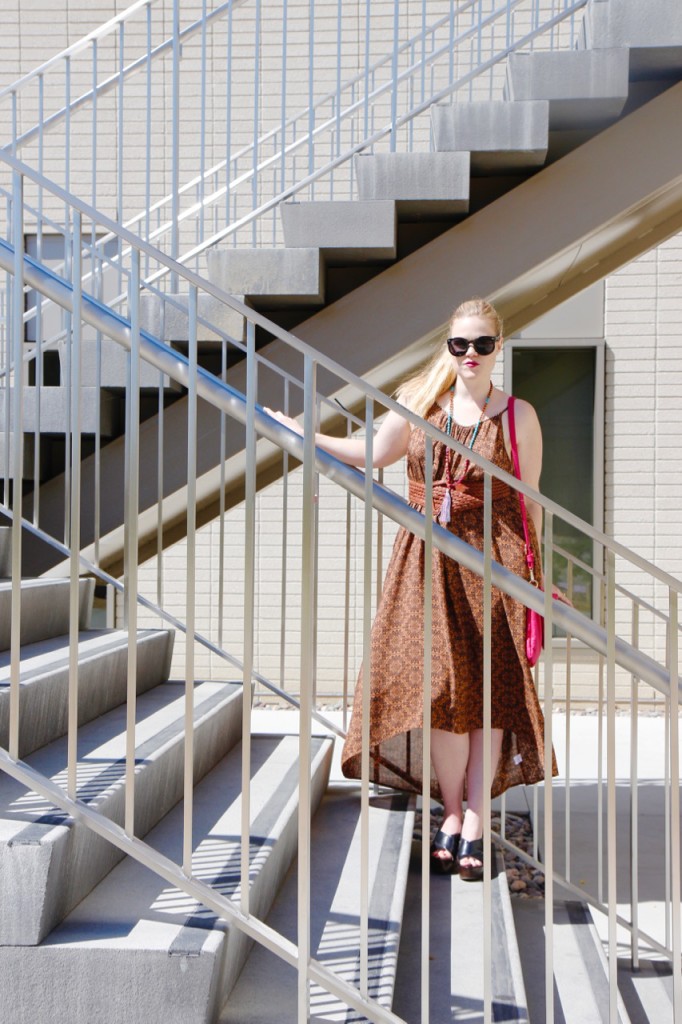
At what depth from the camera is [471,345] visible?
2920 mm

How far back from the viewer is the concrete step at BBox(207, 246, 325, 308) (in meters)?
4.05

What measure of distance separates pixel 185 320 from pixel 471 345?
1.65 meters

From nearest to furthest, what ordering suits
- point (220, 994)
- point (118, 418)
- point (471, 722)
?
point (220, 994)
point (471, 722)
point (118, 418)

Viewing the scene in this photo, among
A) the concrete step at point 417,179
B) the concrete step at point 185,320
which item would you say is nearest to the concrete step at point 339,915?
the concrete step at point 185,320

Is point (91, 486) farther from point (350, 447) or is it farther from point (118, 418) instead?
point (350, 447)

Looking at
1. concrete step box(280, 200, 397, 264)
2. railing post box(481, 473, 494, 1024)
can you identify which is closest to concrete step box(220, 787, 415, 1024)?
railing post box(481, 473, 494, 1024)

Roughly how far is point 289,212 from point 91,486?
1481 millimetres

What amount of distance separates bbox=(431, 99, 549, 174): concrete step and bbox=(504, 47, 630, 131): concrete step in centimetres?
11

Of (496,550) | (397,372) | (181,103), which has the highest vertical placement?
(181,103)

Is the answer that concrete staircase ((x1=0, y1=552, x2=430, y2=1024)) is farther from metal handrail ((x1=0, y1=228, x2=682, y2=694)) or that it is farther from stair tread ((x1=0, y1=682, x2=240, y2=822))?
metal handrail ((x1=0, y1=228, x2=682, y2=694))

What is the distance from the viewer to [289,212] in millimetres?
4105

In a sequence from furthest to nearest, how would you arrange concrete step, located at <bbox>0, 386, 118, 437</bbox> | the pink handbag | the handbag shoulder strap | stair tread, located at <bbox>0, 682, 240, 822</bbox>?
1. concrete step, located at <bbox>0, 386, 118, 437</bbox>
2. the handbag shoulder strap
3. the pink handbag
4. stair tread, located at <bbox>0, 682, 240, 822</bbox>

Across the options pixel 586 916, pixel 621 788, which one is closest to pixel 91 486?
pixel 586 916

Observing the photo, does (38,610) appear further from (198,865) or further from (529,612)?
(529,612)
